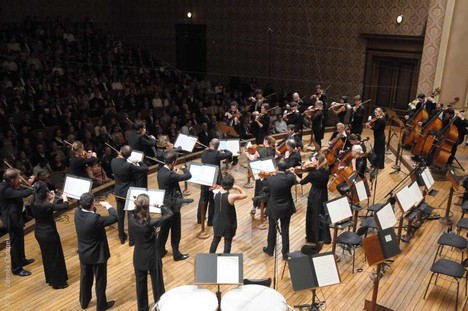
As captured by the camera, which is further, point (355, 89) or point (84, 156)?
point (355, 89)

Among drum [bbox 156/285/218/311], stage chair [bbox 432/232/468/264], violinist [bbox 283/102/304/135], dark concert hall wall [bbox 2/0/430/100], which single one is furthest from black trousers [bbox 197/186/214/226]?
dark concert hall wall [bbox 2/0/430/100]

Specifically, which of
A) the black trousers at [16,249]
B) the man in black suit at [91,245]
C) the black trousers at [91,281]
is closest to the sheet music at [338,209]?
the man in black suit at [91,245]

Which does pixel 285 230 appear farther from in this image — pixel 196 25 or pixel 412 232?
pixel 196 25

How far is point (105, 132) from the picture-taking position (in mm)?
8977

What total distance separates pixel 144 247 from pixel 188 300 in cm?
85

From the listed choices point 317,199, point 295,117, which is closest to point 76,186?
point 317,199

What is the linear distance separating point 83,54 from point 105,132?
543 cm

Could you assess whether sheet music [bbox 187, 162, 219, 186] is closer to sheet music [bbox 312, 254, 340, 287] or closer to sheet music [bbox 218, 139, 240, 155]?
sheet music [bbox 218, 139, 240, 155]

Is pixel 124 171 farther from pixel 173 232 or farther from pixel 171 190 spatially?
pixel 173 232

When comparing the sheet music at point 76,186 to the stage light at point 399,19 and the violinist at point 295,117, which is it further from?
the stage light at point 399,19

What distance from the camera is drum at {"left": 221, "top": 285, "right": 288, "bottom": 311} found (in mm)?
3966

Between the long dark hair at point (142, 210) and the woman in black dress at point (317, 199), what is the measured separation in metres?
2.28

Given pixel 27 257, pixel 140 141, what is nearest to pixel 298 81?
pixel 140 141

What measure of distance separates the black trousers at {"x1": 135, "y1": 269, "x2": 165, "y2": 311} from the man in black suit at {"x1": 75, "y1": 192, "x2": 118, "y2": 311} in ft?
1.39
